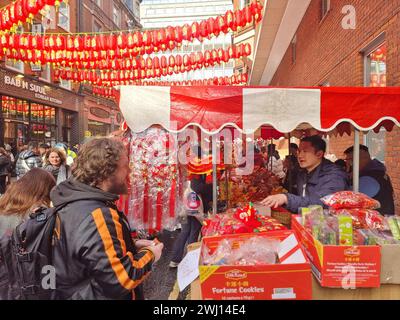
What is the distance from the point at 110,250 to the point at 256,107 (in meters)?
2.01

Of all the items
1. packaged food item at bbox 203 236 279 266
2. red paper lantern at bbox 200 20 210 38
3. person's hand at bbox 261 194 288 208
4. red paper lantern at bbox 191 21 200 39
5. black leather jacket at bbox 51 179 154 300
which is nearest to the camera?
black leather jacket at bbox 51 179 154 300

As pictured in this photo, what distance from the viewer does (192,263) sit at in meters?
2.23

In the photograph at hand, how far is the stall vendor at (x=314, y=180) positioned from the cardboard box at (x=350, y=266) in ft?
3.76

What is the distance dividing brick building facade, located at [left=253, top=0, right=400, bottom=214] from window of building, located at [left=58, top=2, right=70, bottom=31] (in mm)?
16910

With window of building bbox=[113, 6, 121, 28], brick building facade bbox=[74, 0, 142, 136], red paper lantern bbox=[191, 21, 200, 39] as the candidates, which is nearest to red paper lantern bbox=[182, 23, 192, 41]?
red paper lantern bbox=[191, 21, 200, 39]

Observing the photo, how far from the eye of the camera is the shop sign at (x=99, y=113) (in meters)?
27.7

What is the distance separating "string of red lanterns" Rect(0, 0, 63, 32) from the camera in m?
8.04

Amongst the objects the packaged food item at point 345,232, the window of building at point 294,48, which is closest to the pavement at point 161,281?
the packaged food item at point 345,232

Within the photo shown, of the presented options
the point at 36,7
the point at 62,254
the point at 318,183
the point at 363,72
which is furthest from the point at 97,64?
the point at 62,254

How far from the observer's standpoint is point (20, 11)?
8.33m

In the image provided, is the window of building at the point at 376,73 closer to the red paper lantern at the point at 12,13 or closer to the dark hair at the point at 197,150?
the dark hair at the point at 197,150

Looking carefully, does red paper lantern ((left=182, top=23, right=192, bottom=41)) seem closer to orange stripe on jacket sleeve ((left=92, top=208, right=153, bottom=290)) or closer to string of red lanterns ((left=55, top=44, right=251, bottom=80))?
string of red lanterns ((left=55, top=44, right=251, bottom=80))
